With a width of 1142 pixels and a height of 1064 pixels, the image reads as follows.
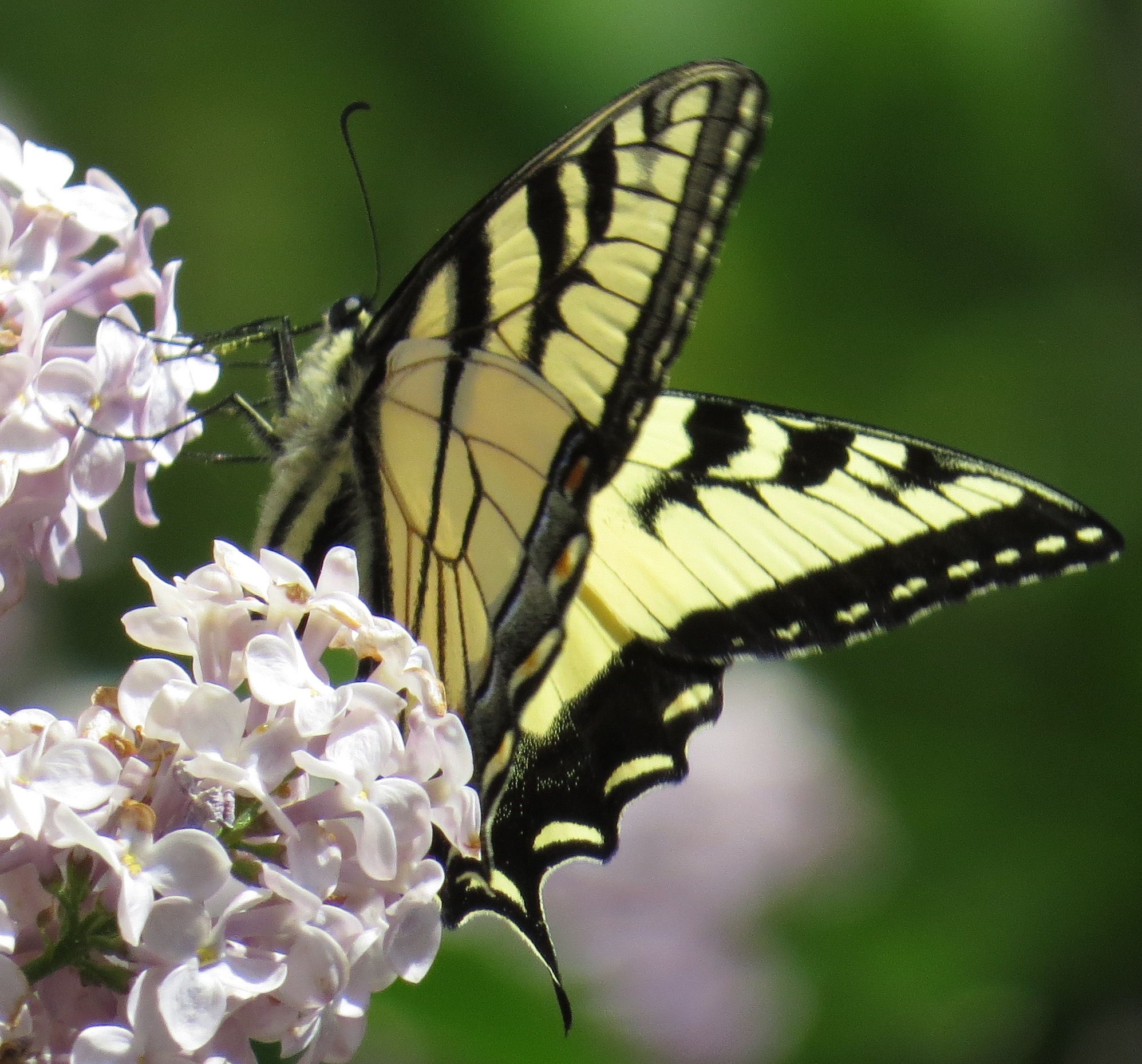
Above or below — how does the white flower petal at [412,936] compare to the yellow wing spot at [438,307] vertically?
below

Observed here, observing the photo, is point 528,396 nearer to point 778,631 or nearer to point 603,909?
point 778,631

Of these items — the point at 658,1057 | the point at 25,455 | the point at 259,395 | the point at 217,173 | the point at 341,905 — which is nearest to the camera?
the point at 341,905

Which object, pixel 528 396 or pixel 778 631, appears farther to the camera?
pixel 778 631

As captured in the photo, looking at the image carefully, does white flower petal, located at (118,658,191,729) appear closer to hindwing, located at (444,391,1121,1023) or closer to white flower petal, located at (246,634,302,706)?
white flower petal, located at (246,634,302,706)

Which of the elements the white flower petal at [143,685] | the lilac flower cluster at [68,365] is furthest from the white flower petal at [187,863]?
the lilac flower cluster at [68,365]

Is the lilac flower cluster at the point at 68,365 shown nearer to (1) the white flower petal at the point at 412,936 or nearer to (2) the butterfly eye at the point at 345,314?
(2) the butterfly eye at the point at 345,314

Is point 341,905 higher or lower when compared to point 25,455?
lower

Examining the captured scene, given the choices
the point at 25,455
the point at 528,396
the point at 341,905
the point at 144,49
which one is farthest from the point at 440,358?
the point at 144,49
